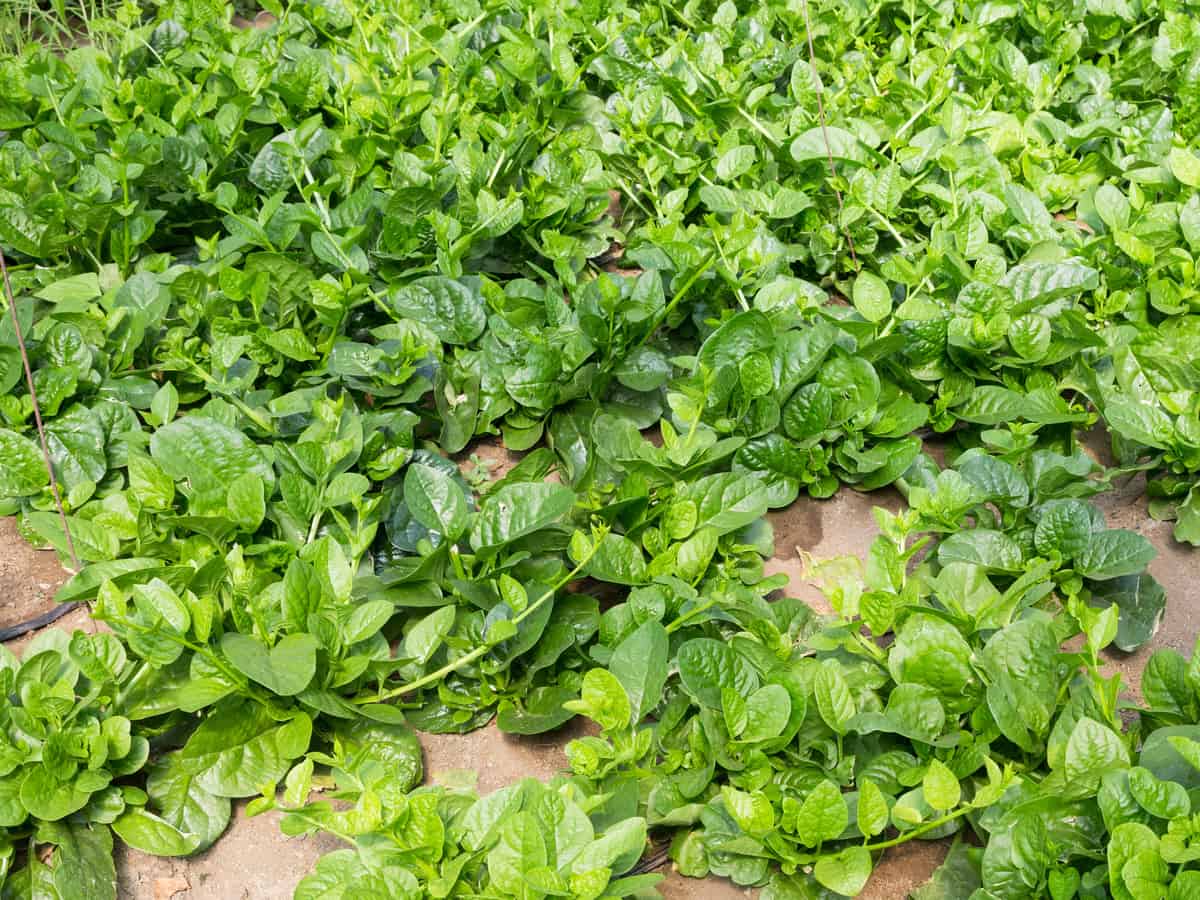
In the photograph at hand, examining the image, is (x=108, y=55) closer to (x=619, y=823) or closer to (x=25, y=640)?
(x=25, y=640)

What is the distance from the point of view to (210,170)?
10.5ft

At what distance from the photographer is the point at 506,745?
213 cm

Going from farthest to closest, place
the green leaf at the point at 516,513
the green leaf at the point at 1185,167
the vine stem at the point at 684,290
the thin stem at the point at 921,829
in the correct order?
the green leaf at the point at 1185,167
the vine stem at the point at 684,290
the green leaf at the point at 516,513
the thin stem at the point at 921,829

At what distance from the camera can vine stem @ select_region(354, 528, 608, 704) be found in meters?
2.03

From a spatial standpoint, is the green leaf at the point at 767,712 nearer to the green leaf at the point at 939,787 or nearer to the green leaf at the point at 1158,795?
the green leaf at the point at 939,787

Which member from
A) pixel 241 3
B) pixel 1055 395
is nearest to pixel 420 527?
pixel 1055 395

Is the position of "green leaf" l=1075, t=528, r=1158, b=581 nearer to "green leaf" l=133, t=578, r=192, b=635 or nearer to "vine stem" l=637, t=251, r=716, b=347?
"vine stem" l=637, t=251, r=716, b=347

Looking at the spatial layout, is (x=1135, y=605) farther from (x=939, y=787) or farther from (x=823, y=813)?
(x=823, y=813)

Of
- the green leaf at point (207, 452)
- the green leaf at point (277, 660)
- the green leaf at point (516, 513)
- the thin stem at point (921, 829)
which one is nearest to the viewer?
the thin stem at point (921, 829)

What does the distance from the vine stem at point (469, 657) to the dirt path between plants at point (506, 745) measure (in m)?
0.13

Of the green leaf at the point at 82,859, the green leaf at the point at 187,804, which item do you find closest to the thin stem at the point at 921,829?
the green leaf at the point at 187,804

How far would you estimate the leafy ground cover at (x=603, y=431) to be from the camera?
1854 mm

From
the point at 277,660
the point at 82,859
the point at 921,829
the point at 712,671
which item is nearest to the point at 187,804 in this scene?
the point at 82,859

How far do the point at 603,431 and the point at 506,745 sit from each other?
27.2 inches
